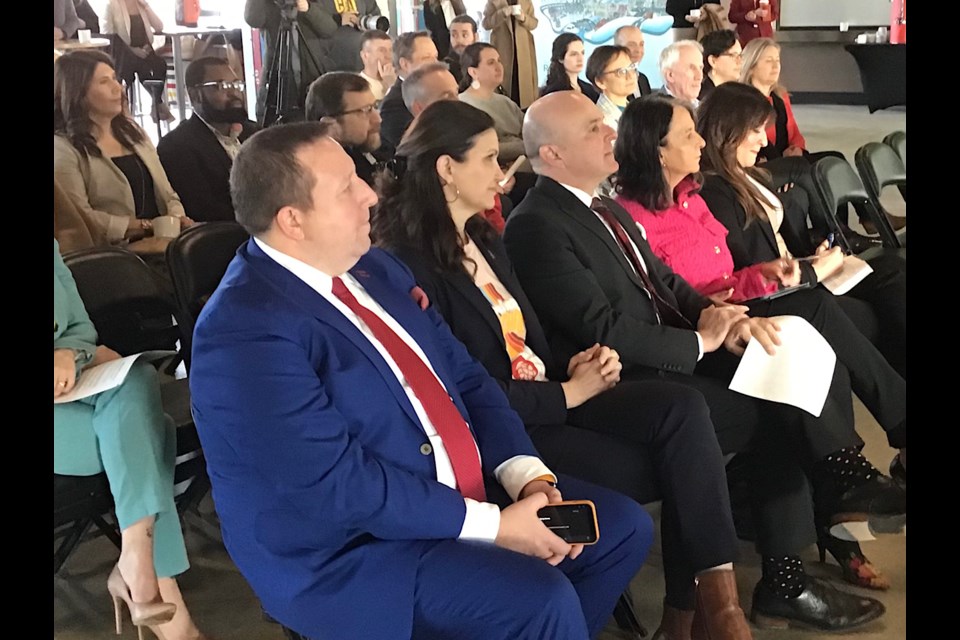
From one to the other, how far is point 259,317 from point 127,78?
1.45 metres

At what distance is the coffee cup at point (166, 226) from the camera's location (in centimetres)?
313

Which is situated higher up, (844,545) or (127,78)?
(127,78)

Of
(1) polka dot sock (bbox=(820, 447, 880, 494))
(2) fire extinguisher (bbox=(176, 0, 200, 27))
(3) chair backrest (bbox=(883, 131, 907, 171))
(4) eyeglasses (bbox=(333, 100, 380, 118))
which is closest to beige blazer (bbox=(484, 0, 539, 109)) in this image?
(4) eyeglasses (bbox=(333, 100, 380, 118))

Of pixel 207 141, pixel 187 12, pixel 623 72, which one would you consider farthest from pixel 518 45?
pixel 187 12

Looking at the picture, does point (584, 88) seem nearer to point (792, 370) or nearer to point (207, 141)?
point (207, 141)

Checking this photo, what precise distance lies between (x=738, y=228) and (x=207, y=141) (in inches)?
69.4

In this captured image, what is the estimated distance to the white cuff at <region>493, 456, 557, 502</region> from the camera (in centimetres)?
199

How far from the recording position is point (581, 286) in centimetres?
263

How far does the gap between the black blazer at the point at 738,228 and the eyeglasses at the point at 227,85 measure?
157 centimetres

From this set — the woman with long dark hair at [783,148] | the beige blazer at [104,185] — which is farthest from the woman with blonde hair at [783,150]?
the beige blazer at [104,185]

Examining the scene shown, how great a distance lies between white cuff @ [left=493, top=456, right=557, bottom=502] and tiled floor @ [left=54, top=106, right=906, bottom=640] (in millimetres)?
724
